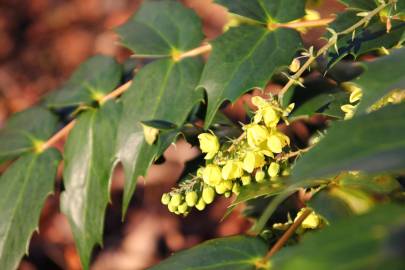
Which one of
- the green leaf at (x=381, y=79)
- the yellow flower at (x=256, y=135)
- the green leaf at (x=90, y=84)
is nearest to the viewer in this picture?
the green leaf at (x=381, y=79)

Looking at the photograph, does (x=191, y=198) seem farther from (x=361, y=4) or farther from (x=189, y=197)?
(x=361, y=4)

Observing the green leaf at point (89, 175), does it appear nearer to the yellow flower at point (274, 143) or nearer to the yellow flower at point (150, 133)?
the yellow flower at point (150, 133)

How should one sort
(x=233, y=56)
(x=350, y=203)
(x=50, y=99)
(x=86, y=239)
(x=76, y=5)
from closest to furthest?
(x=350, y=203) → (x=233, y=56) → (x=86, y=239) → (x=50, y=99) → (x=76, y=5)

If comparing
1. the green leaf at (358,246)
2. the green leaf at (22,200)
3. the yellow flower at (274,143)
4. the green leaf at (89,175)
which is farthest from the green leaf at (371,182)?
the green leaf at (22,200)

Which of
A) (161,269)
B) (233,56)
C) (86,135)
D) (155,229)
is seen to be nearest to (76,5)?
(155,229)

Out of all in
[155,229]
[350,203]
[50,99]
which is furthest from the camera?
[155,229]

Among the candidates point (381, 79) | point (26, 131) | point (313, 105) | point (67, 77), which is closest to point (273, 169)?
point (313, 105)

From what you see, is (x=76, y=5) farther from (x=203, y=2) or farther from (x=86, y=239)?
(x=86, y=239)
